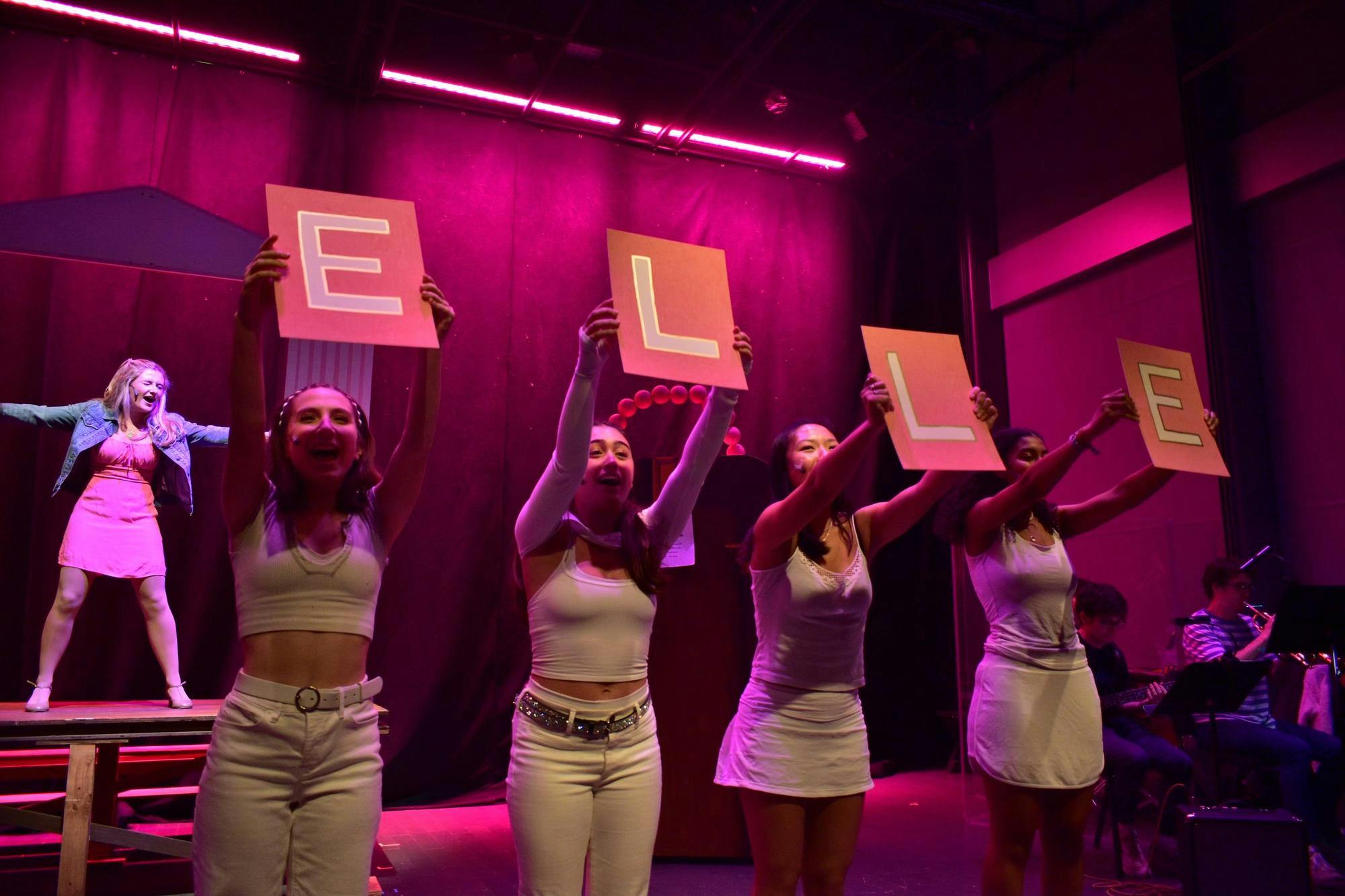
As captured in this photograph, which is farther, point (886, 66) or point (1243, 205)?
point (886, 66)

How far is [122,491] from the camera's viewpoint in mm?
4184

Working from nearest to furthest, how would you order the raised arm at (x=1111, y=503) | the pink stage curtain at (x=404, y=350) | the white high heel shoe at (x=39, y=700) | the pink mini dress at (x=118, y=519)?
1. the raised arm at (x=1111, y=503)
2. the white high heel shoe at (x=39, y=700)
3. the pink mini dress at (x=118, y=519)
4. the pink stage curtain at (x=404, y=350)

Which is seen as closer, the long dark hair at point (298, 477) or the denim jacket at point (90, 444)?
the long dark hair at point (298, 477)

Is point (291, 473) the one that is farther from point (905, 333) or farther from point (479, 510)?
point (479, 510)

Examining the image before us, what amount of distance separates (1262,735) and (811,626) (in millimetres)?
3254

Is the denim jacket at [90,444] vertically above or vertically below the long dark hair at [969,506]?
above

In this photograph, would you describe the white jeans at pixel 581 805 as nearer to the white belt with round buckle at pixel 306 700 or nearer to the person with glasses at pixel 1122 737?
the white belt with round buckle at pixel 306 700

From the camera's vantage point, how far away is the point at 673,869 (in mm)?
4238

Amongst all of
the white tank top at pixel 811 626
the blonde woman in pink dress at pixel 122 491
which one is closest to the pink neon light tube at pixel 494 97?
the blonde woman in pink dress at pixel 122 491

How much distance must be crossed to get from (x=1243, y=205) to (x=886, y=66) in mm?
2279

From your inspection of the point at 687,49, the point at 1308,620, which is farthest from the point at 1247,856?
the point at 687,49

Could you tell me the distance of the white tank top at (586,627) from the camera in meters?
1.96

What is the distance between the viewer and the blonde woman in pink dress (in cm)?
408

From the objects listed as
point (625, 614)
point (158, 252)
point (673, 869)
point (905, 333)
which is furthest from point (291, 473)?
point (673, 869)
